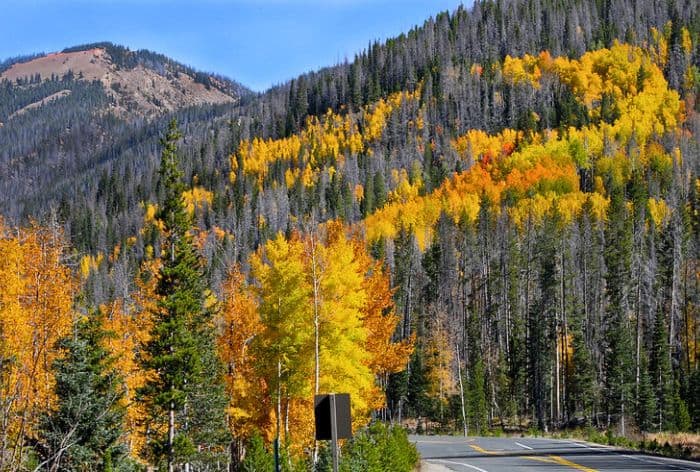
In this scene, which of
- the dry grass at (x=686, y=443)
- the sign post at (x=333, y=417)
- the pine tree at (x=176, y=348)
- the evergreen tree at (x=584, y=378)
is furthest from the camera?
the evergreen tree at (x=584, y=378)

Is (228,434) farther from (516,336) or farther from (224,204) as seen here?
(224,204)

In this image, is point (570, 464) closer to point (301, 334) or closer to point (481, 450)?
point (301, 334)

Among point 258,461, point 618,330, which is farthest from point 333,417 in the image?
point 618,330

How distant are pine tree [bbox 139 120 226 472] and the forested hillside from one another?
0.11m

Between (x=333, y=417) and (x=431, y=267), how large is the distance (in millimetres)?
88887

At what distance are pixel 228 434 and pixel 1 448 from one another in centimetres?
2717

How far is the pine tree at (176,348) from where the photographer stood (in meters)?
29.6

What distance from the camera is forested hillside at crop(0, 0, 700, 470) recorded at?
30.1m

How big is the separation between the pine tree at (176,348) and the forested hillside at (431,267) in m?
0.11

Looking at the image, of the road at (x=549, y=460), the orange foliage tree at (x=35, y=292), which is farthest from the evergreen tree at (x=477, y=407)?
the orange foliage tree at (x=35, y=292)

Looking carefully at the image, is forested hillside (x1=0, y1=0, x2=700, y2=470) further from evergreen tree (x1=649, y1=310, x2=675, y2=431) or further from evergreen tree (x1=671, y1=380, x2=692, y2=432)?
evergreen tree (x1=671, y1=380, x2=692, y2=432)

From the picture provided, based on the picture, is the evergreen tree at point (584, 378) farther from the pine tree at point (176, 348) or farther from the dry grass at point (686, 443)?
the pine tree at point (176, 348)

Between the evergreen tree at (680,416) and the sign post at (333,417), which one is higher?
the sign post at (333,417)

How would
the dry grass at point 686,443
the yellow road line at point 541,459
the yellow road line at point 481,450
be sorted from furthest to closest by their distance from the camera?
the yellow road line at point 481,450 → the dry grass at point 686,443 → the yellow road line at point 541,459
